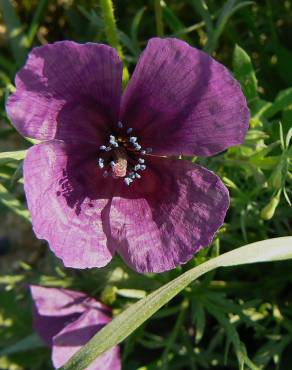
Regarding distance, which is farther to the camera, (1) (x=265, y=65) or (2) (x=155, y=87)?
(1) (x=265, y=65)

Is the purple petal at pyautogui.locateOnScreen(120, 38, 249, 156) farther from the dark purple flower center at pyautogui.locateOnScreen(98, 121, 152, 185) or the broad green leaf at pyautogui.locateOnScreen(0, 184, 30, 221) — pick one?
the broad green leaf at pyautogui.locateOnScreen(0, 184, 30, 221)

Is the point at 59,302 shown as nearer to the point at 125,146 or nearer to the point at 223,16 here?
the point at 125,146

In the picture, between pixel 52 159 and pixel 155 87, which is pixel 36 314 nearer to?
pixel 52 159

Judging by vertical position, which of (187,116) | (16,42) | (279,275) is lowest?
(279,275)

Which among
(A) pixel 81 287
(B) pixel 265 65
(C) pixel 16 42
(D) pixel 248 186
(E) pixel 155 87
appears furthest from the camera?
(C) pixel 16 42

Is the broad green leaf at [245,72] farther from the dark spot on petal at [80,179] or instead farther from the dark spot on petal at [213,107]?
the dark spot on petal at [80,179]

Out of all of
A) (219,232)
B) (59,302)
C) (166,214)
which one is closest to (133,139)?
(166,214)

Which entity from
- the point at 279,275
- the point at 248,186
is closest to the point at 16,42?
the point at 248,186
